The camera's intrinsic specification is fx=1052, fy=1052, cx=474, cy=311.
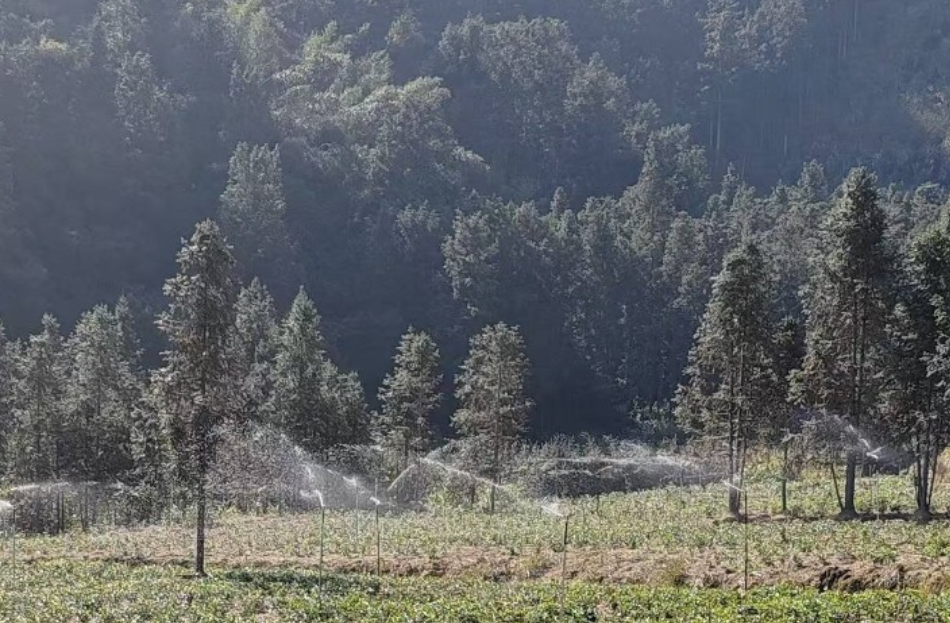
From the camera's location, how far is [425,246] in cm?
13012

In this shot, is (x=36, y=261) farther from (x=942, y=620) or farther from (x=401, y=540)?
(x=942, y=620)

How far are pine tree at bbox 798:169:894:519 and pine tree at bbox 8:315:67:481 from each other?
4048 cm

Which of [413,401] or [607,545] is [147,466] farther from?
[413,401]

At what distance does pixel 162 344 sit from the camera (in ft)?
354

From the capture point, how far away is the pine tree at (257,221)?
405 ft

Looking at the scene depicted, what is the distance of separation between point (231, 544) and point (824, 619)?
26.4 m

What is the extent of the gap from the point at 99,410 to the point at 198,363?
31.2m

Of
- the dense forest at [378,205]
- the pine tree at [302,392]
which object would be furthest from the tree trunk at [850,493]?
the dense forest at [378,205]

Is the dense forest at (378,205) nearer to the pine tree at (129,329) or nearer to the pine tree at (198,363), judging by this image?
the pine tree at (129,329)

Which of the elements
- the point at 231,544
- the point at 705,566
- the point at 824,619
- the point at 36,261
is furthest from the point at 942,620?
the point at 36,261

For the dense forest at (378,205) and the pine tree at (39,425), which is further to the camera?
the dense forest at (378,205)

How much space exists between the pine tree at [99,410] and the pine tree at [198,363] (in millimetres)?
24080

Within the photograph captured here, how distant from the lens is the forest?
1606 inches

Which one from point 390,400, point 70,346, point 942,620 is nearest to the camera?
point 942,620
